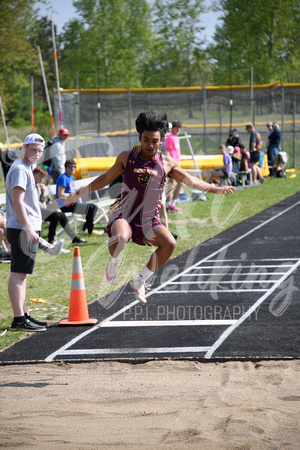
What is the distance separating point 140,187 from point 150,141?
433 mm

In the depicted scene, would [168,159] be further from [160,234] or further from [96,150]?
[96,150]

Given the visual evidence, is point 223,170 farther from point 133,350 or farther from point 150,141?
point 133,350

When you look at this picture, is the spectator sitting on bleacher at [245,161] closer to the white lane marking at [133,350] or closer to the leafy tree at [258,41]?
the white lane marking at [133,350]

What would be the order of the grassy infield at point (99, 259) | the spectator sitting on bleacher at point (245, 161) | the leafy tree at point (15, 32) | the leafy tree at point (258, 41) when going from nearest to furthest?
the grassy infield at point (99, 259)
the spectator sitting on bleacher at point (245, 161)
the leafy tree at point (15, 32)
the leafy tree at point (258, 41)

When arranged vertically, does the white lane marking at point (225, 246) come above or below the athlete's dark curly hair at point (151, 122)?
below

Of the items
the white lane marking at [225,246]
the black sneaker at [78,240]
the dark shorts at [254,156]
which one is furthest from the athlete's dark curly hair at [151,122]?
the dark shorts at [254,156]

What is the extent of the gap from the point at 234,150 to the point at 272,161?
151 inches

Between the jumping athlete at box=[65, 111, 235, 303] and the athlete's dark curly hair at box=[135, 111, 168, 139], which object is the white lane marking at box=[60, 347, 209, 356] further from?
the athlete's dark curly hair at box=[135, 111, 168, 139]

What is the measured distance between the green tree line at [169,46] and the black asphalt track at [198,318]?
1353 inches

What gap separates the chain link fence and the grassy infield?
277 inches

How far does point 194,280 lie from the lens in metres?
8.80

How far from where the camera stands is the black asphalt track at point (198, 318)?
5.70 metres

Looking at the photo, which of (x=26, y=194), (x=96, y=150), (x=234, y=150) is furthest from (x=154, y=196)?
(x=96, y=150)

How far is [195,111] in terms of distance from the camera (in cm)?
2569
